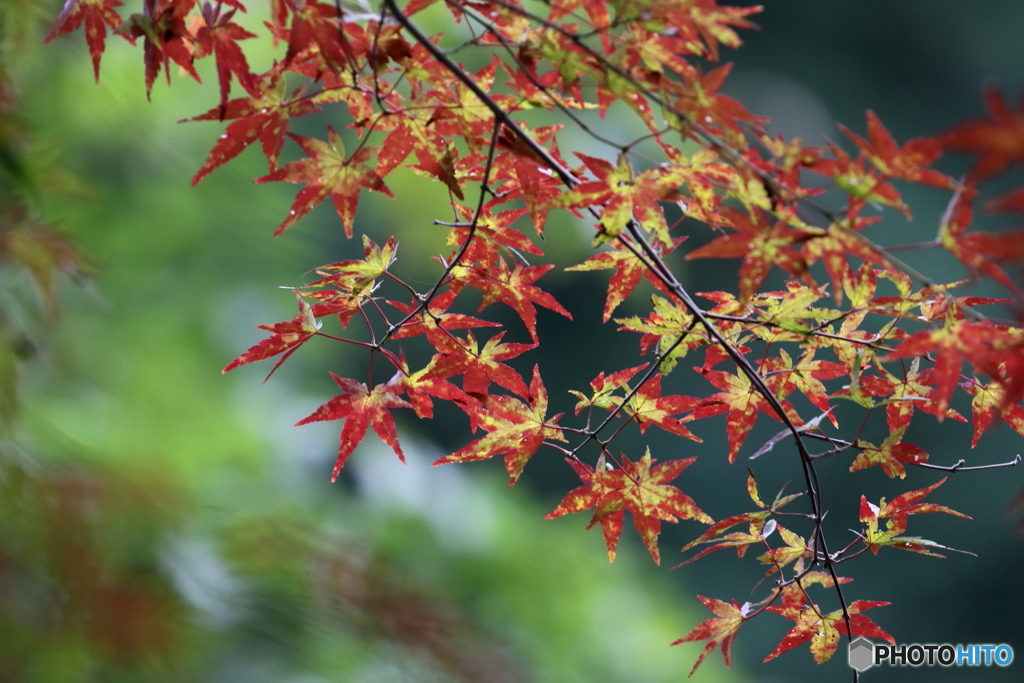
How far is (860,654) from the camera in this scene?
77 centimetres

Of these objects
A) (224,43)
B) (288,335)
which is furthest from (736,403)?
(224,43)

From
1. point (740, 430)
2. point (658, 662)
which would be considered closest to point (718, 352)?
point (740, 430)

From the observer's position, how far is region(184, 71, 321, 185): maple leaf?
1.94 ft

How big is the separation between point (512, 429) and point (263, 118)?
32 centimetres

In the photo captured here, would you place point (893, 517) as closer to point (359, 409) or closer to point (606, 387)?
point (606, 387)

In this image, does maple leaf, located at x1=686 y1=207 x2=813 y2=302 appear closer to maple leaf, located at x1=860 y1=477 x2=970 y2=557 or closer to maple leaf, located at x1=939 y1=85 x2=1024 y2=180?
maple leaf, located at x1=939 y1=85 x2=1024 y2=180

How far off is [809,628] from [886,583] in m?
4.84

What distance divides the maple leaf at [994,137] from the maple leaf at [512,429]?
0.37 metres

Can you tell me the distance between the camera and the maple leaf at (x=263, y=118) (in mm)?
591

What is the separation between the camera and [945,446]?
181 inches

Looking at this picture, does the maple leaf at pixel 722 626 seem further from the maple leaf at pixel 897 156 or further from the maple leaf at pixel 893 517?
the maple leaf at pixel 897 156

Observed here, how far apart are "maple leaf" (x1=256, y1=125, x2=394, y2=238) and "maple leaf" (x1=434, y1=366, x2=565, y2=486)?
0.64 feet

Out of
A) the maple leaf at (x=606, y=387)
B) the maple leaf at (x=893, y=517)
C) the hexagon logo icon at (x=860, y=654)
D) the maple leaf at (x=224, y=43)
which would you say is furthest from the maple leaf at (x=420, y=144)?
the hexagon logo icon at (x=860, y=654)

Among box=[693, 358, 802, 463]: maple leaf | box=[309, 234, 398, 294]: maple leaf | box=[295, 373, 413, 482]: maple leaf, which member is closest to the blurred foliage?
box=[295, 373, 413, 482]: maple leaf
